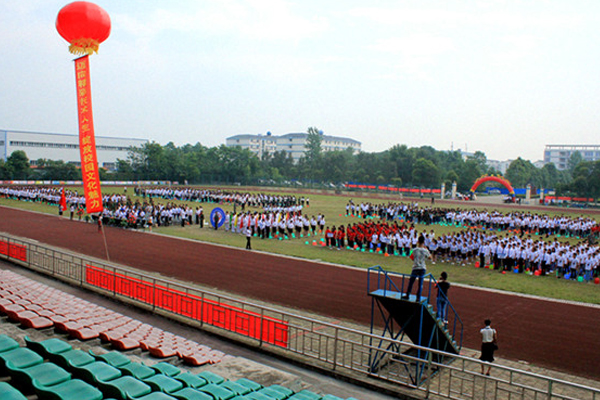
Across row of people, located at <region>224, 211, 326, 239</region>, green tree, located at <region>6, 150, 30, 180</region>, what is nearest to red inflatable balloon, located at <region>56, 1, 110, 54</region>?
row of people, located at <region>224, 211, 326, 239</region>

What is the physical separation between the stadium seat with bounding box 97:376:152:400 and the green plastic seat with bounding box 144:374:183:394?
15cm

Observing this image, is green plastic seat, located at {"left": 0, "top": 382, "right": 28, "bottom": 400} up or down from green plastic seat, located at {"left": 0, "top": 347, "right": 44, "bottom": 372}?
up

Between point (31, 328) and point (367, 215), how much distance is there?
1236 inches

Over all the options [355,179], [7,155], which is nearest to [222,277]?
[355,179]

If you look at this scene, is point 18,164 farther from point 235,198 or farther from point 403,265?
point 403,265

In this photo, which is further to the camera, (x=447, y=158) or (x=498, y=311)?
(x=447, y=158)

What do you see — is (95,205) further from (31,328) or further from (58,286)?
(31,328)

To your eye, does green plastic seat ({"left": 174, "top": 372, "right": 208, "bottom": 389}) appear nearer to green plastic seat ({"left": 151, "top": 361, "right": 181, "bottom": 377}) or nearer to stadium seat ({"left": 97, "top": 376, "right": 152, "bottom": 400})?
green plastic seat ({"left": 151, "top": 361, "right": 181, "bottom": 377})

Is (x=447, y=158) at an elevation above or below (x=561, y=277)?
above

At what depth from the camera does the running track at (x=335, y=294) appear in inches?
397

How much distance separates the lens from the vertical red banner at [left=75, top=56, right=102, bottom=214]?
1385 centimetres

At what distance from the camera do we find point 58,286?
46.4ft

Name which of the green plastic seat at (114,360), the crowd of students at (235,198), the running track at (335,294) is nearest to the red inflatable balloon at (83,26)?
the running track at (335,294)

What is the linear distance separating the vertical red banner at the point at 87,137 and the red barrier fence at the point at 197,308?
2261mm
